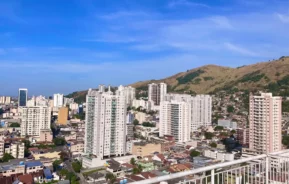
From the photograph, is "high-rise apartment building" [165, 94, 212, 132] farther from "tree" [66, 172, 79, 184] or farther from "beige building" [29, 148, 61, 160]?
"tree" [66, 172, 79, 184]

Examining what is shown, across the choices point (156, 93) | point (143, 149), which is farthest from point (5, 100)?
point (143, 149)

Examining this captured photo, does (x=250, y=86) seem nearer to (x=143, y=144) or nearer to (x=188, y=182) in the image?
(x=143, y=144)

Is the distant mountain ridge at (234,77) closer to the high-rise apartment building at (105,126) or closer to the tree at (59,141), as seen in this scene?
the high-rise apartment building at (105,126)

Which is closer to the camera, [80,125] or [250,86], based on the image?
[80,125]

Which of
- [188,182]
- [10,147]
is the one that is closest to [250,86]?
[10,147]

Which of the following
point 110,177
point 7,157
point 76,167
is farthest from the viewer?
point 7,157

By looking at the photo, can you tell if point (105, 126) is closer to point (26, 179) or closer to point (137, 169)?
point (137, 169)

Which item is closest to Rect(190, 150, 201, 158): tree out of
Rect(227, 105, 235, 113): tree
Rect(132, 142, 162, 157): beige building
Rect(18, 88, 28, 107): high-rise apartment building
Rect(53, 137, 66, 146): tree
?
Rect(132, 142, 162, 157): beige building
